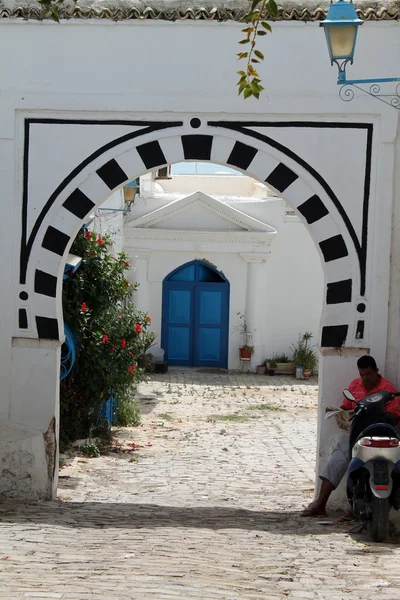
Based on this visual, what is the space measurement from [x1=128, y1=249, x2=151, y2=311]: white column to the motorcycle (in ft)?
40.0

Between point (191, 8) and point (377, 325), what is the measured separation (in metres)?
3.00

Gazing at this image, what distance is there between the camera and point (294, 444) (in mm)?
11969

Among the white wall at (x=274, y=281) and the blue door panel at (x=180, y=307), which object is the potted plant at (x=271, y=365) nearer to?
the white wall at (x=274, y=281)

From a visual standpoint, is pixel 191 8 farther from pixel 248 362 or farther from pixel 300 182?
pixel 248 362

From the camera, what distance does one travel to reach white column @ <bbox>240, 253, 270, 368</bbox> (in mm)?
19219

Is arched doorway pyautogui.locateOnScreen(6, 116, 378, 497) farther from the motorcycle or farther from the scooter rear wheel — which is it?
the scooter rear wheel

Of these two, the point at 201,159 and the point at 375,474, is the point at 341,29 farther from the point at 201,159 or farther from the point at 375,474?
the point at 375,474

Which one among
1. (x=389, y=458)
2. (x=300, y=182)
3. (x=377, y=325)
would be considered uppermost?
(x=300, y=182)

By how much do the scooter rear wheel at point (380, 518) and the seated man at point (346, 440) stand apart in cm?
105

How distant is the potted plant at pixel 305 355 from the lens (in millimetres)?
18891

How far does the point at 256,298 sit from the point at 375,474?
1272 cm

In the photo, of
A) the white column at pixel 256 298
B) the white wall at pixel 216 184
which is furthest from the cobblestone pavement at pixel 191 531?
the white wall at pixel 216 184

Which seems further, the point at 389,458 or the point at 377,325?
the point at 377,325

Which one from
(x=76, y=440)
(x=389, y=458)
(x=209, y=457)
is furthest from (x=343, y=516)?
(x=76, y=440)
